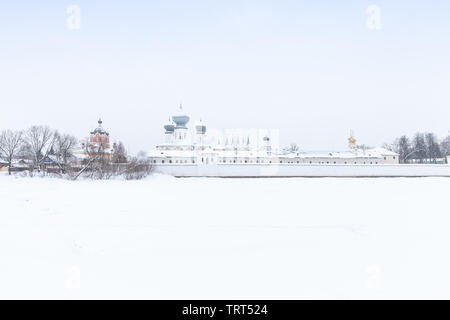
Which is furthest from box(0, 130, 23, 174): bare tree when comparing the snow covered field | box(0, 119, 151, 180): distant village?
the snow covered field

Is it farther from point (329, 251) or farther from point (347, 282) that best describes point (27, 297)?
point (329, 251)

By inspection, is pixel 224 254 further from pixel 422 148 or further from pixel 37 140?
pixel 422 148

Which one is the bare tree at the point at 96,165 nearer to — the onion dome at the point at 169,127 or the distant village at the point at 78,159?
the distant village at the point at 78,159

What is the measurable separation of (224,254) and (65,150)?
2619 cm

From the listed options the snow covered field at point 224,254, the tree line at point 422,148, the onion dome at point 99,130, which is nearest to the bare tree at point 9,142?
the onion dome at point 99,130

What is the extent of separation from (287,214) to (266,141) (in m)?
41.3

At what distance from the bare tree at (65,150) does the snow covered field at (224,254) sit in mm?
18877

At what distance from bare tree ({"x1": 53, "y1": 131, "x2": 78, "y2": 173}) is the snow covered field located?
61.9 feet

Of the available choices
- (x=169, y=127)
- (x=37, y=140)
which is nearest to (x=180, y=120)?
(x=169, y=127)

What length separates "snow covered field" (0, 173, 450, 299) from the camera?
3096 mm

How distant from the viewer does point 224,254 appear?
4.19m

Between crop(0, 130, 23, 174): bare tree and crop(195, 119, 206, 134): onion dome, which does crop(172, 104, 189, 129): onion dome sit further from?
crop(0, 130, 23, 174): bare tree

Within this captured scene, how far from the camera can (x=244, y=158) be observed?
39.4 meters
